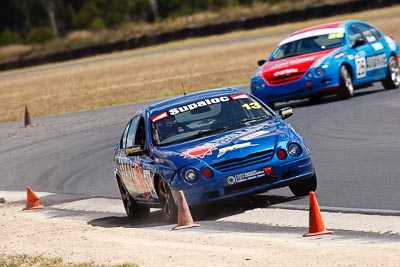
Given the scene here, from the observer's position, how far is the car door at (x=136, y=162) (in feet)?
38.5

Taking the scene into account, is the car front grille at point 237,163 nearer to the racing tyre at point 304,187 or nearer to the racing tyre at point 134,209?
the racing tyre at point 304,187

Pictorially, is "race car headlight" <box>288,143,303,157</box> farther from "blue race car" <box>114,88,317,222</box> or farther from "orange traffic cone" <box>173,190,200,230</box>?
"orange traffic cone" <box>173,190,200,230</box>

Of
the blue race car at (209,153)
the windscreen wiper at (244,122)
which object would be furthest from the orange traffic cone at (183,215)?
the windscreen wiper at (244,122)

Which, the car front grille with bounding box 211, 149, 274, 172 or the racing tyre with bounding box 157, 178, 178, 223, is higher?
the car front grille with bounding box 211, 149, 274, 172

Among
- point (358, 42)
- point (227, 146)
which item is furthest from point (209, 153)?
point (358, 42)

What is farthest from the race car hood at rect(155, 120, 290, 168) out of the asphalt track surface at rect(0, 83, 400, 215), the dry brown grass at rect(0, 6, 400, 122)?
the dry brown grass at rect(0, 6, 400, 122)

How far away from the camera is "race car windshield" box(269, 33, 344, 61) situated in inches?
873

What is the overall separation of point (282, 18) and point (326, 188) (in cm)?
5144

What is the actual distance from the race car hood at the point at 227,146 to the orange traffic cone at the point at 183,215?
22.0 inches

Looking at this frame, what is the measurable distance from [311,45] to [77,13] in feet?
287

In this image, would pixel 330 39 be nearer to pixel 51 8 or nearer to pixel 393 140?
pixel 393 140

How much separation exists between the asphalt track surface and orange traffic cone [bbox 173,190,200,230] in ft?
3.92

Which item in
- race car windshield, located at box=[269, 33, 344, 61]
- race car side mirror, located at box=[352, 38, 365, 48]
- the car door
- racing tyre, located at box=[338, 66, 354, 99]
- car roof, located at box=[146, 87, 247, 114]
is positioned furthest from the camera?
race car windshield, located at box=[269, 33, 344, 61]

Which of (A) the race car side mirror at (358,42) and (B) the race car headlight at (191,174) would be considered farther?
(A) the race car side mirror at (358,42)
